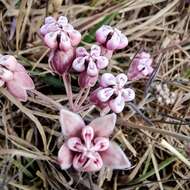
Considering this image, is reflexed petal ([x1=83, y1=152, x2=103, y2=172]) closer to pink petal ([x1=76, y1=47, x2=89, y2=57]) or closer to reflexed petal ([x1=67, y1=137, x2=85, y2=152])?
reflexed petal ([x1=67, y1=137, x2=85, y2=152])

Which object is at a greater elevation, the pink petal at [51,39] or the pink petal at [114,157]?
the pink petal at [51,39]

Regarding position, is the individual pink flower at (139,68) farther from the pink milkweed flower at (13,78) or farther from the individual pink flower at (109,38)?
the pink milkweed flower at (13,78)

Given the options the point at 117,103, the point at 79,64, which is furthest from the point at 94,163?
the point at 79,64

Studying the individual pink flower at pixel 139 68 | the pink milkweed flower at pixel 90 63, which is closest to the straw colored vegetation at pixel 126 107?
the individual pink flower at pixel 139 68

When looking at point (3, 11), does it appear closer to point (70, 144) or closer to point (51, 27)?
point (51, 27)

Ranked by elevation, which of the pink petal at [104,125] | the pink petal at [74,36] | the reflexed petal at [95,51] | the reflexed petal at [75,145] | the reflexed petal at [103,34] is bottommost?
the reflexed petal at [75,145]

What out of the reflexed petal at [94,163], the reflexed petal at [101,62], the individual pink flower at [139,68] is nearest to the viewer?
the reflexed petal at [94,163]

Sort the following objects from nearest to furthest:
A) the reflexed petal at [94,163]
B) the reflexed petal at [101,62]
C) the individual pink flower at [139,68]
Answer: the reflexed petal at [94,163]
the reflexed petal at [101,62]
the individual pink flower at [139,68]
